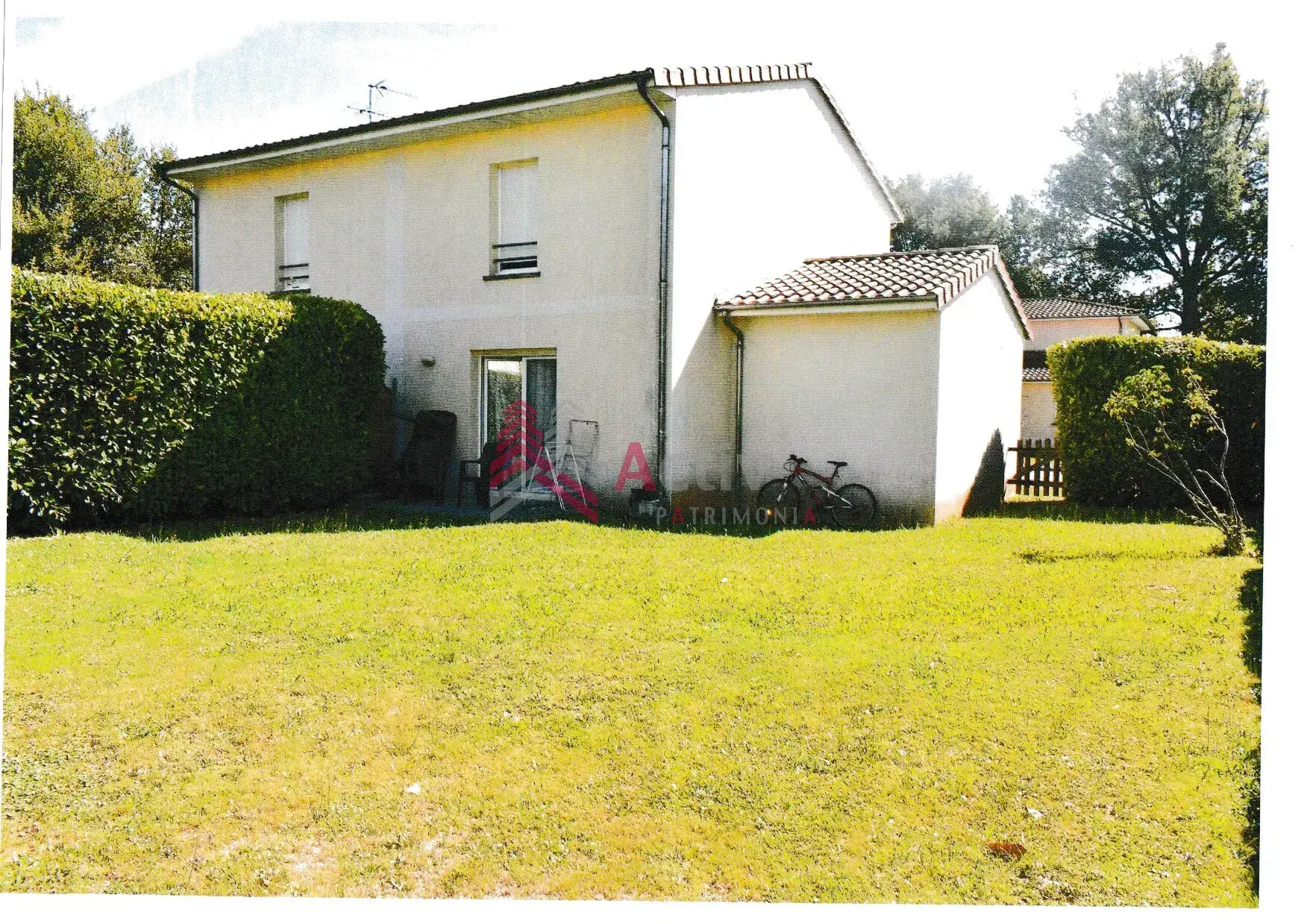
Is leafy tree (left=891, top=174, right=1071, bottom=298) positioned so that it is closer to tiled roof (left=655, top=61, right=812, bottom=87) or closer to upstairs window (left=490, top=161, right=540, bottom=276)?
tiled roof (left=655, top=61, right=812, bottom=87)

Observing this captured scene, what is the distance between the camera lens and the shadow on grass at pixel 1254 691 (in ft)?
10.3

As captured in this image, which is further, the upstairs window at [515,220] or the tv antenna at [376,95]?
the upstairs window at [515,220]

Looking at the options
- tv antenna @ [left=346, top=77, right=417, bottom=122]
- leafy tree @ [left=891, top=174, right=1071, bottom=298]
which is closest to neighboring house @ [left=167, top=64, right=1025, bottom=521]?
tv antenna @ [left=346, top=77, right=417, bottom=122]

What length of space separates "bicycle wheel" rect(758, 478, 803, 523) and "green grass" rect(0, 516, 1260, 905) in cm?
340

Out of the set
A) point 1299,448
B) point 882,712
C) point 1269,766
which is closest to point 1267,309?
point 1299,448

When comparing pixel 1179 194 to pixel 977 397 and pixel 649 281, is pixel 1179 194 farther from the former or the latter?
pixel 649 281

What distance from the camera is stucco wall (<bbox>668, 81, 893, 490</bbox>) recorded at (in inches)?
396

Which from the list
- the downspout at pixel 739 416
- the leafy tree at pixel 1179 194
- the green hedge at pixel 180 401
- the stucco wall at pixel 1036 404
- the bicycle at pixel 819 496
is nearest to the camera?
the leafy tree at pixel 1179 194

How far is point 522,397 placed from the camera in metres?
11.3

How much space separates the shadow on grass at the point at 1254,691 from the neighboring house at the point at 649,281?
4075mm

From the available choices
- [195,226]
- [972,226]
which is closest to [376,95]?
[195,226]

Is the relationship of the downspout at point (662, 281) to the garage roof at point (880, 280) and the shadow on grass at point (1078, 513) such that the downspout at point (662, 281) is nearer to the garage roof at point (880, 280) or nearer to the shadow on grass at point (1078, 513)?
the garage roof at point (880, 280)

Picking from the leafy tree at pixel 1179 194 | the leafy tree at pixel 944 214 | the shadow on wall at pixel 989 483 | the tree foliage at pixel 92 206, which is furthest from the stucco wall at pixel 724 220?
the leafy tree at pixel 944 214

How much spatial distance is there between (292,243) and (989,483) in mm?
10505
